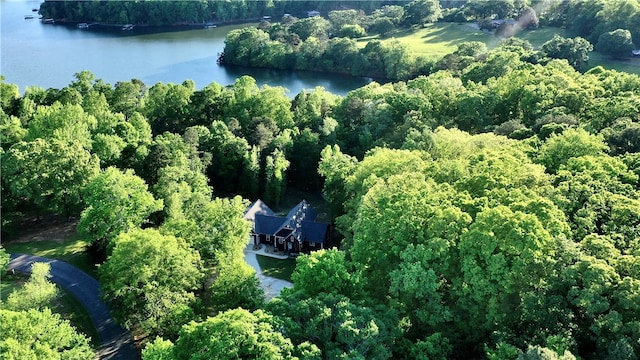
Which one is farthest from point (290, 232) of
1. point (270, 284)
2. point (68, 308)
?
point (68, 308)

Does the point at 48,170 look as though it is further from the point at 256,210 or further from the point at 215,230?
the point at 256,210

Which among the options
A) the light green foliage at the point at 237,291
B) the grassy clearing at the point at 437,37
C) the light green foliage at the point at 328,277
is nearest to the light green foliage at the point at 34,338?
the light green foliage at the point at 237,291

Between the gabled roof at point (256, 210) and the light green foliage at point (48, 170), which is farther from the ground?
the light green foliage at point (48, 170)

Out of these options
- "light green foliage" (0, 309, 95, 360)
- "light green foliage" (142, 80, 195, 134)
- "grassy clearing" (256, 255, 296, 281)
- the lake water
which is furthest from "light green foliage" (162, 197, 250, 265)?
the lake water

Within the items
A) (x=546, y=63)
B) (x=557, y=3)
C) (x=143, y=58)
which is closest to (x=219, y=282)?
(x=546, y=63)

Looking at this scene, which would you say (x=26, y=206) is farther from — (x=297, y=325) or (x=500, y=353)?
(x=500, y=353)

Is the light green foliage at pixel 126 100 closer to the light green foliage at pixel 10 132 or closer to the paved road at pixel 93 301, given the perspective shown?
the light green foliage at pixel 10 132
